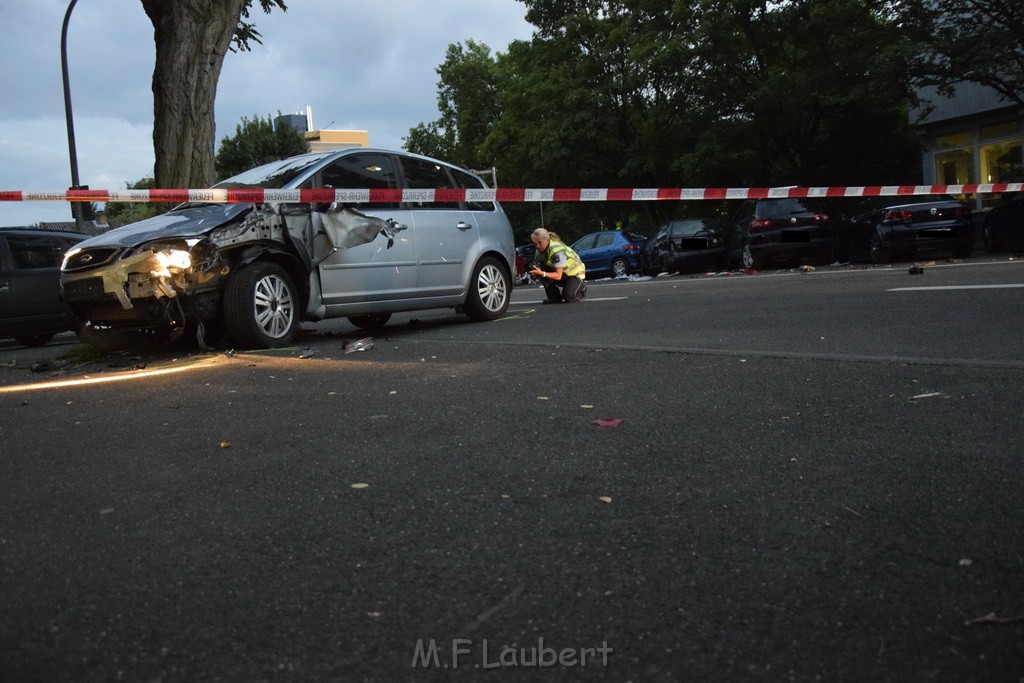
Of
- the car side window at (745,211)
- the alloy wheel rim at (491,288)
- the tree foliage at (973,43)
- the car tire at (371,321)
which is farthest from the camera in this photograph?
the tree foliage at (973,43)

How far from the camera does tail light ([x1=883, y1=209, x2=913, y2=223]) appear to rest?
59.8ft

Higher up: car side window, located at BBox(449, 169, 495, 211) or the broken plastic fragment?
car side window, located at BBox(449, 169, 495, 211)

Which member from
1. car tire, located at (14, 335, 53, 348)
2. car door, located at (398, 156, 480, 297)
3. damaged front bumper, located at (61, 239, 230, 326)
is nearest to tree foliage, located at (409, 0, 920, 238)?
car door, located at (398, 156, 480, 297)

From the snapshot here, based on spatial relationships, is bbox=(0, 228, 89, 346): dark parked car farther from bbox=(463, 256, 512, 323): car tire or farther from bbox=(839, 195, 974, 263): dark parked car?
bbox=(839, 195, 974, 263): dark parked car

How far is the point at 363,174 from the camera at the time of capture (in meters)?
9.66

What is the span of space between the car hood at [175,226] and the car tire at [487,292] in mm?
2990

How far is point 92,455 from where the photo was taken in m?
4.66

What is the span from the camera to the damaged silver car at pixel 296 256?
8.24 metres

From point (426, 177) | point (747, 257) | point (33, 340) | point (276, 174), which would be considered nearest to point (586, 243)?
point (747, 257)

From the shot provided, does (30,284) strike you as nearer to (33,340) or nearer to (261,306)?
(33,340)

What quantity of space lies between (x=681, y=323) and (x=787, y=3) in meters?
21.1

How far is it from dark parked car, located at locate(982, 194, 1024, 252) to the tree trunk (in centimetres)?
1455

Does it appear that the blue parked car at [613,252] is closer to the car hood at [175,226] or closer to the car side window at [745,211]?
the car side window at [745,211]

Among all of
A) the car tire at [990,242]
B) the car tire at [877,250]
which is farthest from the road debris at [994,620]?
the car tire at [990,242]
